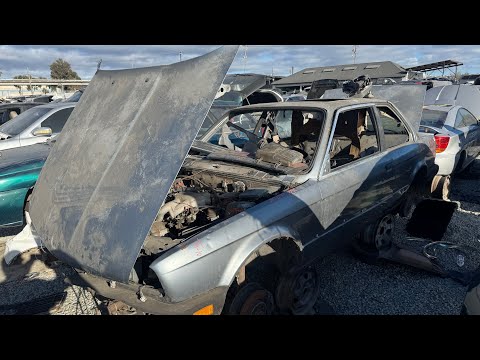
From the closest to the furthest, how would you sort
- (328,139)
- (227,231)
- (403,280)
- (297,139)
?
(227,231), (328,139), (403,280), (297,139)

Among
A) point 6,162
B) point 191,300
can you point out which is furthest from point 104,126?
point 6,162

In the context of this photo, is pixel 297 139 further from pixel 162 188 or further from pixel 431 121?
pixel 431 121

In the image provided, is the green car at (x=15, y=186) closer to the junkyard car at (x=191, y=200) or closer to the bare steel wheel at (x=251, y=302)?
the junkyard car at (x=191, y=200)

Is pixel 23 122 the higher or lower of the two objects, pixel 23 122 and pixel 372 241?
the higher

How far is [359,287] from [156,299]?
221 cm

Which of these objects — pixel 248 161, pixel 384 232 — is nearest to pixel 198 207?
pixel 248 161

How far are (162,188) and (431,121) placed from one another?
19.4 ft

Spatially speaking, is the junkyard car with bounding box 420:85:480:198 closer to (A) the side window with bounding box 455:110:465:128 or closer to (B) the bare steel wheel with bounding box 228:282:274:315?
(A) the side window with bounding box 455:110:465:128

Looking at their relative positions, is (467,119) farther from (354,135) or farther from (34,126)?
(34,126)

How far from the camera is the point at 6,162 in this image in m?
4.77

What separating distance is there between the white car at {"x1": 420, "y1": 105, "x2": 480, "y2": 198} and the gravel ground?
1409 millimetres

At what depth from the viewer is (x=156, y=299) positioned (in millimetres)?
2215

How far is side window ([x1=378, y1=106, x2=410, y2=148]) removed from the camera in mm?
4248

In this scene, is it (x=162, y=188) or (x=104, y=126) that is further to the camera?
(x=104, y=126)
